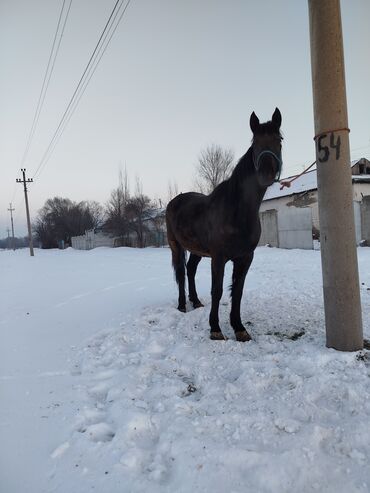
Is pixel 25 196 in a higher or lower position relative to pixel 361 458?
higher

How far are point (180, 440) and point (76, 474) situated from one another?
1.90ft

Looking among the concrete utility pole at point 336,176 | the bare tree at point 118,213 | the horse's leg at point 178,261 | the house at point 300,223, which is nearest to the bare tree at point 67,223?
the bare tree at point 118,213

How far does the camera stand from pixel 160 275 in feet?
31.0

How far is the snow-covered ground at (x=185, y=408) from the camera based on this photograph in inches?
67.8

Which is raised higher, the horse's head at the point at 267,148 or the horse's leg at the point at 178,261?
the horse's head at the point at 267,148

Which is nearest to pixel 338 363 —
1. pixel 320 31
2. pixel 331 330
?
pixel 331 330

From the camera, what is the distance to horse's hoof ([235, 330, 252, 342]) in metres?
3.60

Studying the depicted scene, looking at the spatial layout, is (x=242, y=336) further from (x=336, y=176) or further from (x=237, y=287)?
(x=336, y=176)

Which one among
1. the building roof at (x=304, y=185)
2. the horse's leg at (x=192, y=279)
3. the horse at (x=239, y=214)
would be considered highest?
the building roof at (x=304, y=185)

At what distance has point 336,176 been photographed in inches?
118

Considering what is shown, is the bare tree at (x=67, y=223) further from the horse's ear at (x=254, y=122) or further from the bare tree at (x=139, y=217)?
the horse's ear at (x=254, y=122)

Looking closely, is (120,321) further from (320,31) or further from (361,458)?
(320,31)

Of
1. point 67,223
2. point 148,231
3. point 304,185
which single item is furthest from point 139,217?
point 67,223

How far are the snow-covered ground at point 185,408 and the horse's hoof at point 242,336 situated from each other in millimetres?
121
